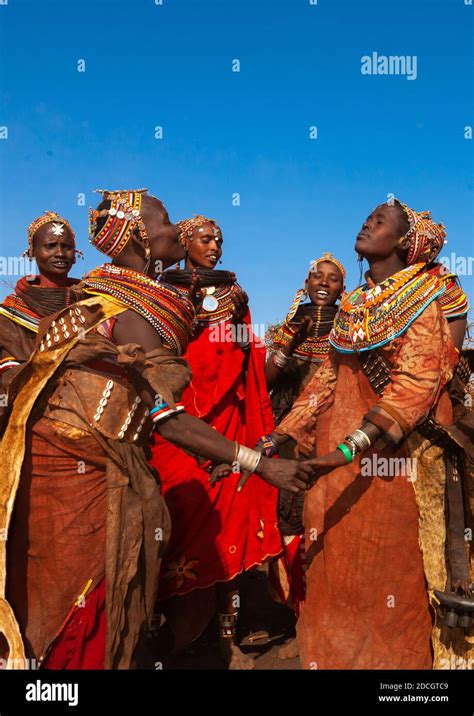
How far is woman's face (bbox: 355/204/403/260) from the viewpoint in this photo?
4098mm

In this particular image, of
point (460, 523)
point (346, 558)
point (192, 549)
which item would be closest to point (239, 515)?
point (192, 549)

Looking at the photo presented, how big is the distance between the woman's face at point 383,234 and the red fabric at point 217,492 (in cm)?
202

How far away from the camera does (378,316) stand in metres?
3.93

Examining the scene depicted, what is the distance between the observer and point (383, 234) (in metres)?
4.09

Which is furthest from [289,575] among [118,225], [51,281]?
[118,225]

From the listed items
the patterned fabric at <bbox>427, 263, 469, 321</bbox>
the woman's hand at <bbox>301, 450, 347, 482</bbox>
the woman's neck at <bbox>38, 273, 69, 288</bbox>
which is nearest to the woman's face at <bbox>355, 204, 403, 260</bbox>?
the patterned fabric at <bbox>427, 263, 469, 321</bbox>

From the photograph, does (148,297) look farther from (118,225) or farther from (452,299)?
(452,299)

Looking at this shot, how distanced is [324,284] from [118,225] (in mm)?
3219


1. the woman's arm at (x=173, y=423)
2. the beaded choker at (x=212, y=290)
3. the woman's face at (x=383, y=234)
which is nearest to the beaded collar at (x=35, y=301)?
the beaded choker at (x=212, y=290)

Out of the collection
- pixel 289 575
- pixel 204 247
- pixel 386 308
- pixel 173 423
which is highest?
pixel 204 247

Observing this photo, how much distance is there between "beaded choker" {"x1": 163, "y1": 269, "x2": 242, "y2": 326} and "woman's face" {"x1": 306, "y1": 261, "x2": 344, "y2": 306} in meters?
0.99

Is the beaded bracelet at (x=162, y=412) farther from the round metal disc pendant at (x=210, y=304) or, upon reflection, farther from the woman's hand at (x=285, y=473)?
the round metal disc pendant at (x=210, y=304)

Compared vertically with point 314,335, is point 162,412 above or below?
below

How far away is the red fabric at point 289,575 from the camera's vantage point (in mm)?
5906
